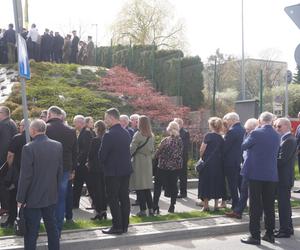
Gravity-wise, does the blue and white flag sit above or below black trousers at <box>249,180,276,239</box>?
above

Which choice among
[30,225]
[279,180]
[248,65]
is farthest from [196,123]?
[248,65]

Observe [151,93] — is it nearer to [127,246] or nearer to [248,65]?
[127,246]

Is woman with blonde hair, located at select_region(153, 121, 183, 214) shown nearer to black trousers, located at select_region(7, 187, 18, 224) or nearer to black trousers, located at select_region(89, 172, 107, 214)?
black trousers, located at select_region(89, 172, 107, 214)

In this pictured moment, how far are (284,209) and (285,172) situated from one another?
0.60 meters

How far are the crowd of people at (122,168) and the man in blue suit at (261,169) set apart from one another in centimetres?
1

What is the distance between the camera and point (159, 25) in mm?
45438

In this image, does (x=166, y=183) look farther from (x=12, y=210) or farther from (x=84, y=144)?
(x=12, y=210)

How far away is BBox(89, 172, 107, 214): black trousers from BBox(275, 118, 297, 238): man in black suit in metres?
2.99

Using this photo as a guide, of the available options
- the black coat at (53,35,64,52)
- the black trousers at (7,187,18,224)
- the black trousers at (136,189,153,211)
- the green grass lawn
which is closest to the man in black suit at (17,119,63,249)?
the green grass lawn

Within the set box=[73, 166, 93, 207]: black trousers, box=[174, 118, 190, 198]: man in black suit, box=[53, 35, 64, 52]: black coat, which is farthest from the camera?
box=[53, 35, 64, 52]: black coat

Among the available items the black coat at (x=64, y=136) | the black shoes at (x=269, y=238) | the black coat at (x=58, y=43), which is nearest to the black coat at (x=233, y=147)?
the black shoes at (x=269, y=238)

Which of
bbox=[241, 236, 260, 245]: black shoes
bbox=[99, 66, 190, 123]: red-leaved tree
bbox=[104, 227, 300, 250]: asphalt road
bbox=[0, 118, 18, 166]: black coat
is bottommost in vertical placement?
bbox=[104, 227, 300, 250]: asphalt road

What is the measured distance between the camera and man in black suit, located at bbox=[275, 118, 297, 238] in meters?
8.17

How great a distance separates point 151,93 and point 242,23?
538 inches
